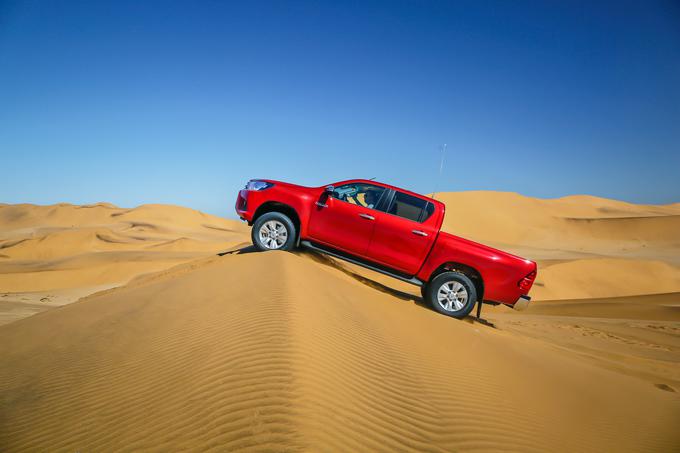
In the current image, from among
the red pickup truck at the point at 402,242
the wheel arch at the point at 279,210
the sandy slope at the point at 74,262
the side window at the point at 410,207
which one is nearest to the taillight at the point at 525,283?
the red pickup truck at the point at 402,242

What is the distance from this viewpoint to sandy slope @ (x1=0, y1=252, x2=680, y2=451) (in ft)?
7.32

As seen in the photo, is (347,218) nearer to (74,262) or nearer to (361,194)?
(361,194)

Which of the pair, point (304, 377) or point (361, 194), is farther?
point (361, 194)

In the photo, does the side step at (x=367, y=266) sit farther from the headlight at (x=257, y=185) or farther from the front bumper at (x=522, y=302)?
the front bumper at (x=522, y=302)

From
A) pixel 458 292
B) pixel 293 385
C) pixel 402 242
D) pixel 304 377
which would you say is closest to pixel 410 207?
pixel 402 242

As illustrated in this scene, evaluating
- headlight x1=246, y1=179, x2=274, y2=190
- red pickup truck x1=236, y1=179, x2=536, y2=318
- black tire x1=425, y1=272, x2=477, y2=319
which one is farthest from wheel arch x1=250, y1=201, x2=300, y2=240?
black tire x1=425, y1=272, x2=477, y2=319

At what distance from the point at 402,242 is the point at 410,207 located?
27.4 inches

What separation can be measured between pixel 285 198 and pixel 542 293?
14.4m

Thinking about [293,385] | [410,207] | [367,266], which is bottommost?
[293,385]

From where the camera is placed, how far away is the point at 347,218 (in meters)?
6.51

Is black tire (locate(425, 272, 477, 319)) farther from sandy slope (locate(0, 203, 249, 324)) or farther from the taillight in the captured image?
sandy slope (locate(0, 203, 249, 324))

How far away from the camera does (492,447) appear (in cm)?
258

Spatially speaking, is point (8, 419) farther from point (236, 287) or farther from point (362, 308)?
point (362, 308)

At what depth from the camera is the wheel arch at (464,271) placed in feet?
21.8
